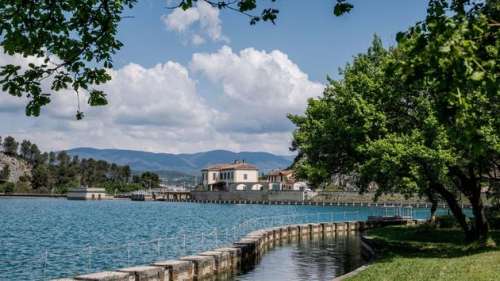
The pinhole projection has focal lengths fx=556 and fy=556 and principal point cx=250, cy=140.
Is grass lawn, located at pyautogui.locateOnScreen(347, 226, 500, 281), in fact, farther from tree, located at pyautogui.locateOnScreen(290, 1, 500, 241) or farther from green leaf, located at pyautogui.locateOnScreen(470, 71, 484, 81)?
green leaf, located at pyautogui.locateOnScreen(470, 71, 484, 81)

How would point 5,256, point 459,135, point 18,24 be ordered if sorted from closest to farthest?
point 459,135, point 18,24, point 5,256

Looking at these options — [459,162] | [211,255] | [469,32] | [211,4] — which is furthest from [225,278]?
[469,32]

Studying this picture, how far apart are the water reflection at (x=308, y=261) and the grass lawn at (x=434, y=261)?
2.87 meters

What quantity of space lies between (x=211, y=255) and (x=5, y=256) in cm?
2181

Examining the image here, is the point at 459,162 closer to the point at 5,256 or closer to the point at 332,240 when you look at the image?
the point at 332,240

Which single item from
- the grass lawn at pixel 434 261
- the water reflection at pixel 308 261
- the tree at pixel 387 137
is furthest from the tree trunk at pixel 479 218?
the water reflection at pixel 308 261

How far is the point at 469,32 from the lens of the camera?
8.70 m

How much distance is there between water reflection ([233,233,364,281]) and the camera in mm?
31141

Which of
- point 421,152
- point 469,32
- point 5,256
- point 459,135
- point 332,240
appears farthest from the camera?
point 332,240

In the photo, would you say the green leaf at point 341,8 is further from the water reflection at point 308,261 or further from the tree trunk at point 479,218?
the tree trunk at point 479,218

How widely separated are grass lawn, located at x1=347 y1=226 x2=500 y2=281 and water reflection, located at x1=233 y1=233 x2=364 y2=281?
287 centimetres

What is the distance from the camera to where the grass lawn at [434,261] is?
21.5 metres

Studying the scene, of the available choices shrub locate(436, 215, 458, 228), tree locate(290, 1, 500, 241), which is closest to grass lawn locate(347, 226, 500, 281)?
tree locate(290, 1, 500, 241)

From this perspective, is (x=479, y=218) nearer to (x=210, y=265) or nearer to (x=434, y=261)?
(x=434, y=261)
